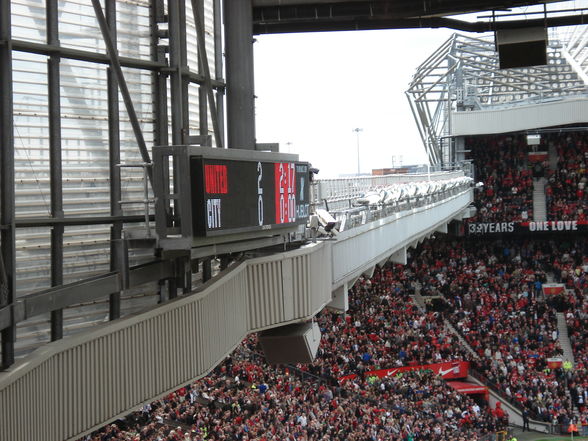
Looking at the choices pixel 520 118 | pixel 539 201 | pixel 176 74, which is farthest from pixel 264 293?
pixel 539 201

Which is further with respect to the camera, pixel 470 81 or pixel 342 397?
pixel 470 81

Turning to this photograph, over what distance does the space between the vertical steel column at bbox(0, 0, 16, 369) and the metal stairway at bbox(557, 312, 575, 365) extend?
106 ft

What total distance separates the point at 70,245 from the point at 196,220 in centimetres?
147

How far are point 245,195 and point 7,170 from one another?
9.22 ft

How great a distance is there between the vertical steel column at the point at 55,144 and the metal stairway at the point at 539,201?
43.9 meters

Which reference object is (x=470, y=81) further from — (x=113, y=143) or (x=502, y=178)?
(x=113, y=143)

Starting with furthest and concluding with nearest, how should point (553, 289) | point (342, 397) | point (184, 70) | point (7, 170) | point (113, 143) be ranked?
point (553, 289)
point (342, 397)
point (184, 70)
point (113, 143)
point (7, 170)

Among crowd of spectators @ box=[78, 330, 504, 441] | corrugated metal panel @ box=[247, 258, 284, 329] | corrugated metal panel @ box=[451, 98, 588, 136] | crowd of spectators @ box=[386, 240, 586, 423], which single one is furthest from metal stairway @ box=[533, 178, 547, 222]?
corrugated metal panel @ box=[247, 258, 284, 329]

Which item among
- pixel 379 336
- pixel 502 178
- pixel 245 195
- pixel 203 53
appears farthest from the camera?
pixel 502 178

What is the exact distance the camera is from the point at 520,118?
160 ft

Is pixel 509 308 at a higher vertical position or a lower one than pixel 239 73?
lower

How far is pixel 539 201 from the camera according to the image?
5125cm

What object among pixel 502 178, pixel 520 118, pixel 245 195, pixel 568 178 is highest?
pixel 520 118

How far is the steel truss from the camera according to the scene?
796 cm
